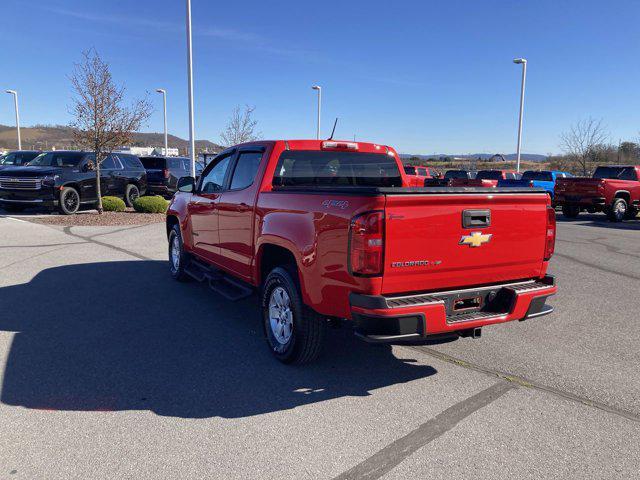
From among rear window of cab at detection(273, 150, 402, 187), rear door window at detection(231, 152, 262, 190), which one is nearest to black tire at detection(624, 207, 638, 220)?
rear window of cab at detection(273, 150, 402, 187)

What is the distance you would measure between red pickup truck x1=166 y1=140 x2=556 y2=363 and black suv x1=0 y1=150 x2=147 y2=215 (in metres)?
12.3

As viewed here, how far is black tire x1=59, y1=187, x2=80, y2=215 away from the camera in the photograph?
50.4ft

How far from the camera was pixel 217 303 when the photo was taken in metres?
6.34

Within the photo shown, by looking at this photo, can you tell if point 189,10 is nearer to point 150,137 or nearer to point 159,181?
point 159,181

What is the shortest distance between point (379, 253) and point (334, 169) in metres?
2.13

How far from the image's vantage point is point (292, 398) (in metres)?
3.76

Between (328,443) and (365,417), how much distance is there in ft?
1.41

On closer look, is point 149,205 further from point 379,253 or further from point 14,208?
point 379,253

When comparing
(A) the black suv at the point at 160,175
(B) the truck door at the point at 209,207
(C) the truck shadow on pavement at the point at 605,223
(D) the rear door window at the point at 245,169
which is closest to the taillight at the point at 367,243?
(D) the rear door window at the point at 245,169

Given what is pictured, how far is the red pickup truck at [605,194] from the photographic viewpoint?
17.2 m

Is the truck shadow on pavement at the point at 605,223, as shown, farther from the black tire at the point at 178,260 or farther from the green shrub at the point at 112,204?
the green shrub at the point at 112,204

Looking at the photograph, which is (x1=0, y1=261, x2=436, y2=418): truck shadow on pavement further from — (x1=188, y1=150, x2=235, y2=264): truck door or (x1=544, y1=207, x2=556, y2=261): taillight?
(x1=544, y1=207, x2=556, y2=261): taillight

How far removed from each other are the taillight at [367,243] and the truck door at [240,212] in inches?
67.4

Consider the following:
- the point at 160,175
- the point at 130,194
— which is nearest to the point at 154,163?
the point at 160,175
